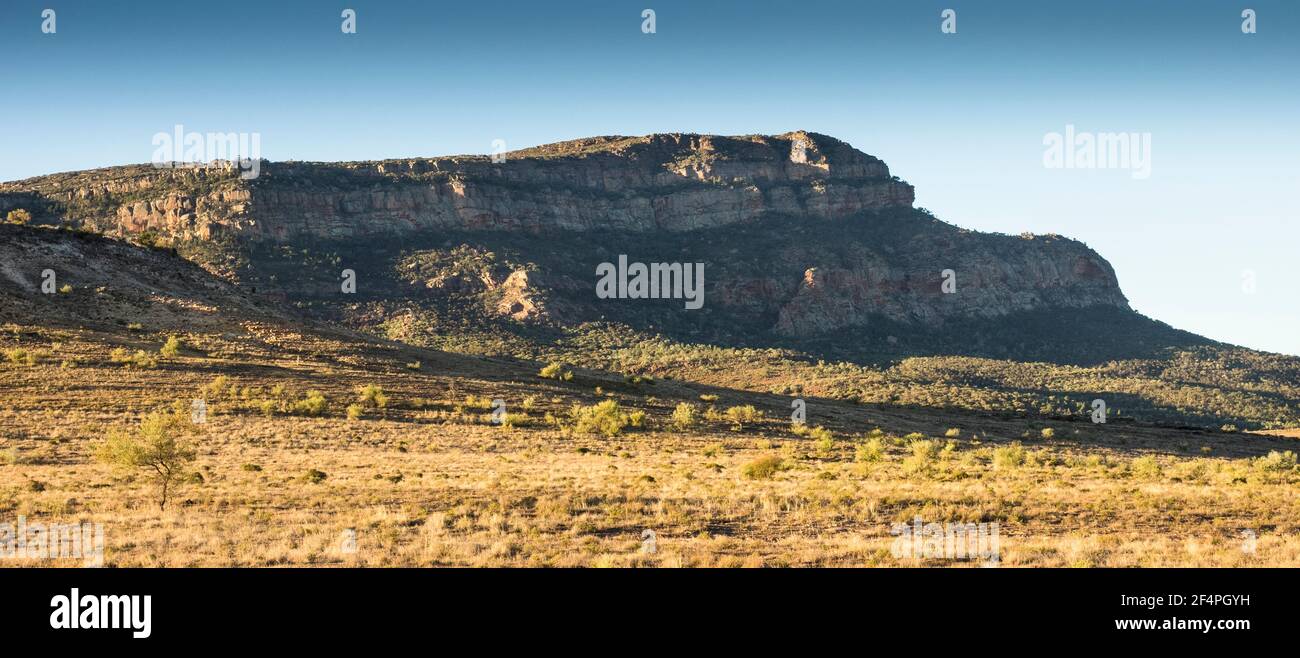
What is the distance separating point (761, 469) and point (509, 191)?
331 ft

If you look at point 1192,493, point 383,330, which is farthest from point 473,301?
point 1192,493

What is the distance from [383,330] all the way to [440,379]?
4388 centimetres

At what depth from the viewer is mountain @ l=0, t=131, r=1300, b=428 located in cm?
8369

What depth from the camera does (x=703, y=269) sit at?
11475 centimetres

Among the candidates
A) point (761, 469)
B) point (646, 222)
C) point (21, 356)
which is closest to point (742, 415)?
point (761, 469)

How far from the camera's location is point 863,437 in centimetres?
4166

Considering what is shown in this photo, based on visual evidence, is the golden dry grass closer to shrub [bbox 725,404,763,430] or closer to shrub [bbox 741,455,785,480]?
shrub [bbox 741,455,785,480]

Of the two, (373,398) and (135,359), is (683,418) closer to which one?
(373,398)

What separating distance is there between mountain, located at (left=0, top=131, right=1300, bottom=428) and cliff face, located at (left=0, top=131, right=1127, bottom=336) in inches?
12.8

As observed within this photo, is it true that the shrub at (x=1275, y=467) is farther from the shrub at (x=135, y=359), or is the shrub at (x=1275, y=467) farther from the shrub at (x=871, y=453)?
the shrub at (x=135, y=359)

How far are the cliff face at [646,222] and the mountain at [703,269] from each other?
1.06 ft

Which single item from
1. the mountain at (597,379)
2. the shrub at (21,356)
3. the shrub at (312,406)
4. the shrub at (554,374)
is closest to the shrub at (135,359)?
the mountain at (597,379)
